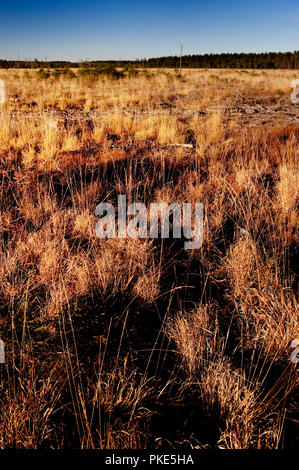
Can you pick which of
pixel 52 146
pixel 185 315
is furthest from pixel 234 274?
pixel 52 146

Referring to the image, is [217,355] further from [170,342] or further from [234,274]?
[234,274]

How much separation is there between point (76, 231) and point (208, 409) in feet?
5.88

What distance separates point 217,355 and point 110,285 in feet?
2.73

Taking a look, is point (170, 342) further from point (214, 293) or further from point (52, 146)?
point (52, 146)

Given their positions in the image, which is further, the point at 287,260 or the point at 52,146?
the point at 52,146

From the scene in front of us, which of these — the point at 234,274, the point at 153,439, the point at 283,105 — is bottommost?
the point at 153,439

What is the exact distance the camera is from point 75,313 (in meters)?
1.68

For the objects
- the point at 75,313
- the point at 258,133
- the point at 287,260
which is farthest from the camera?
the point at 258,133

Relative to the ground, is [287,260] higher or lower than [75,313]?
higher

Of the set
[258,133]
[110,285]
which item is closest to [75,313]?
[110,285]

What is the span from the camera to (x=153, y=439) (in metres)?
1.10

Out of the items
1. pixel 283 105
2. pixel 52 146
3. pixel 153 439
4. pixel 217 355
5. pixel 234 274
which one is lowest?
pixel 153 439
